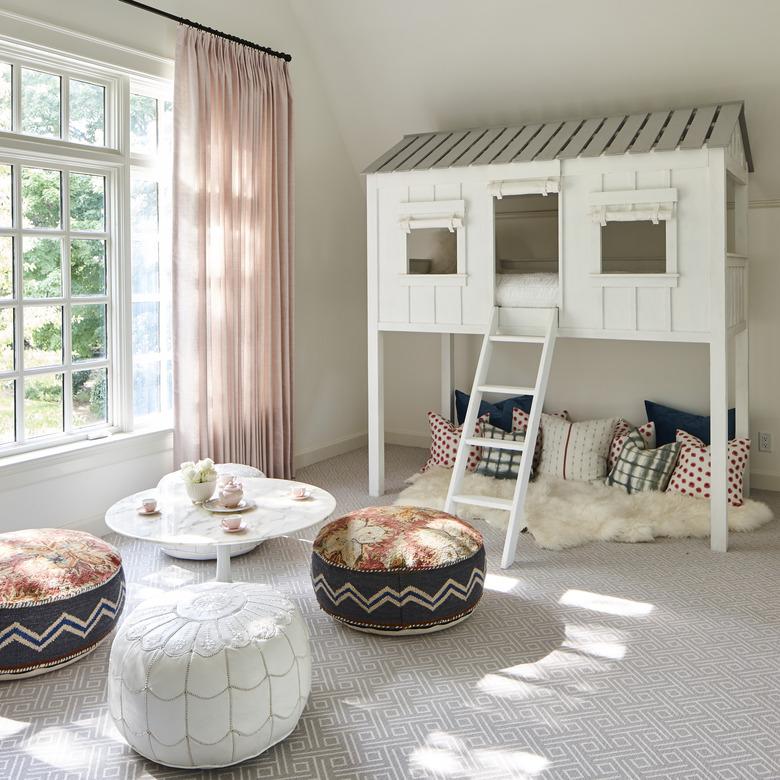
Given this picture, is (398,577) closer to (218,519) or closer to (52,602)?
(218,519)

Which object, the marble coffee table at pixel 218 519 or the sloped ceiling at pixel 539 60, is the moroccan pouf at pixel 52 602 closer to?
the marble coffee table at pixel 218 519

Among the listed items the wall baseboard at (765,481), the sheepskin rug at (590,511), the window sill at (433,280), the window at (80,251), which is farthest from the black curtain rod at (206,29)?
the wall baseboard at (765,481)

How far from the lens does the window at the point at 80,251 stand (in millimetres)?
3797

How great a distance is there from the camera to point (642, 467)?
15.2 ft

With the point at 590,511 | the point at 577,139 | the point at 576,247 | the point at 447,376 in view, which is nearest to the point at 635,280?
the point at 576,247

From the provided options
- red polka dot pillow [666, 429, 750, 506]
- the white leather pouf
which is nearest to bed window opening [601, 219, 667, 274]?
red polka dot pillow [666, 429, 750, 506]

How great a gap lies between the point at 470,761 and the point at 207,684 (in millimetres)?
723

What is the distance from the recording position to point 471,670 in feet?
9.14

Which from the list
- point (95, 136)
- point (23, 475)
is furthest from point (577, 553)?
point (95, 136)

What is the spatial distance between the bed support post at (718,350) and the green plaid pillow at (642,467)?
65cm

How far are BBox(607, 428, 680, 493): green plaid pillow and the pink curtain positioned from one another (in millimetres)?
1928

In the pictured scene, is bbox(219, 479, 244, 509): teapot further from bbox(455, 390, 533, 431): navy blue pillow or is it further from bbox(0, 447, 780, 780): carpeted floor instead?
bbox(455, 390, 533, 431): navy blue pillow

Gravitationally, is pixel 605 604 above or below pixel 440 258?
below

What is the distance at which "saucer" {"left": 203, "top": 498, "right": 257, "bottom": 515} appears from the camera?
330 centimetres
